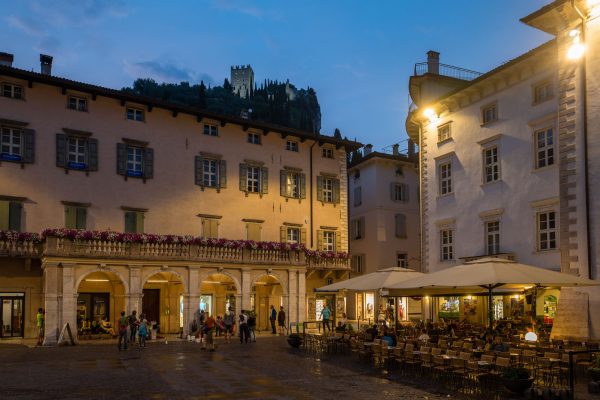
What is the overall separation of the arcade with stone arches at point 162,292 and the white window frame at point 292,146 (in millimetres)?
8836

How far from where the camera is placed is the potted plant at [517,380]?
46.1 feet

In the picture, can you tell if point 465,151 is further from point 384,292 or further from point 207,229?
point 207,229

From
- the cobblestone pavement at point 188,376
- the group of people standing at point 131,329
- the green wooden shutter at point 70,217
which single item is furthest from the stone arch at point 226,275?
the cobblestone pavement at point 188,376

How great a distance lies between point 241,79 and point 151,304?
527 feet

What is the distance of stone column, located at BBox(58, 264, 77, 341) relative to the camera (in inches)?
1136

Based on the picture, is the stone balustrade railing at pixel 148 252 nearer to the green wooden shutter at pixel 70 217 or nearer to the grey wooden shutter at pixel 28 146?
the green wooden shutter at pixel 70 217

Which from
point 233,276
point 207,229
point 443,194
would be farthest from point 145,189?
point 443,194

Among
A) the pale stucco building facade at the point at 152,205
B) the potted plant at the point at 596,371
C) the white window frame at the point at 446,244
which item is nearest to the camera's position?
the potted plant at the point at 596,371

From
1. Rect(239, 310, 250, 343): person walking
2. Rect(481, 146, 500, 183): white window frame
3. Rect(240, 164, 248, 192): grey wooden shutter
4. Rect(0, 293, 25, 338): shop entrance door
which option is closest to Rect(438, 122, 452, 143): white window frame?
Rect(481, 146, 500, 183): white window frame

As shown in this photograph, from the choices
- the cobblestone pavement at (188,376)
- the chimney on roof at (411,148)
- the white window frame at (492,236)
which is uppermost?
the chimney on roof at (411,148)

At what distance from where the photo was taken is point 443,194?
3262 centimetres

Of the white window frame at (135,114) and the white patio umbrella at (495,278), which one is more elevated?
the white window frame at (135,114)

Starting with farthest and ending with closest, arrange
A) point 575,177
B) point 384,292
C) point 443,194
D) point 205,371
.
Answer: point 443,194
point 384,292
point 575,177
point 205,371

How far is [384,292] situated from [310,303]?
57.2ft
